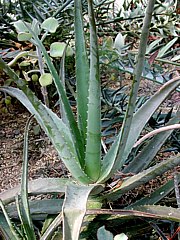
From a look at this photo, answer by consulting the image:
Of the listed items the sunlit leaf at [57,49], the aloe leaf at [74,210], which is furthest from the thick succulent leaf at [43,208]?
the sunlit leaf at [57,49]

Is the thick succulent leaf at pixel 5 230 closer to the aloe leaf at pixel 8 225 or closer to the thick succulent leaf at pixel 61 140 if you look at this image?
the aloe leaf at pixel 8 225

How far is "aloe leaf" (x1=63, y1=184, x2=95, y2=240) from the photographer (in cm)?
48

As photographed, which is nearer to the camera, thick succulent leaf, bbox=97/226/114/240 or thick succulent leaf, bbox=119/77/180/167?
thick succulent leaf, bbox=97/226/114/240

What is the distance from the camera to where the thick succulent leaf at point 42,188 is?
0.68m

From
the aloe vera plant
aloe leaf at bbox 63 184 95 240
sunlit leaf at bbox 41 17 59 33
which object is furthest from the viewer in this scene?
sunlit leaf at bbox 41 17 59 33

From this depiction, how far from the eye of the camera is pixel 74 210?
523mm

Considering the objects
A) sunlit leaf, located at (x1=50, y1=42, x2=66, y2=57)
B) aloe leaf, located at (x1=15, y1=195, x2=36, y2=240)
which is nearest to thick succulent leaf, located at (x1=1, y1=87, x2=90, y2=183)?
aloe leaf, located at (x1=15, y1=195, x2=36, y2=240)

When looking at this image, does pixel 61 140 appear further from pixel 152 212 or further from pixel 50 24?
pixel 50 24

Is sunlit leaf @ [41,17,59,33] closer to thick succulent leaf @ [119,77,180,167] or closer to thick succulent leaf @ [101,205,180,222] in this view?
thick succulent leaf @ [119,77,180,167]

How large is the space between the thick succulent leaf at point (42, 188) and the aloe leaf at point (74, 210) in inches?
3.0

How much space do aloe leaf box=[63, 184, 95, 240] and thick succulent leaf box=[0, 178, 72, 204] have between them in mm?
77

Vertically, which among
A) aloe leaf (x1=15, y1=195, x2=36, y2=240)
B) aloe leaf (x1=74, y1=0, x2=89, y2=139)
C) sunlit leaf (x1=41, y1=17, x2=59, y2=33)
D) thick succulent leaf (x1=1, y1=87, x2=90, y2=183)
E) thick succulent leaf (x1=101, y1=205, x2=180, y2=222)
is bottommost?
aloe leaf (x1=15, y1=195, x2=36, y2=240)

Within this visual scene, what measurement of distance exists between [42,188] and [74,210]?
6.9 inches

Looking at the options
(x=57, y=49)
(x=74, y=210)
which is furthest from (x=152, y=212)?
(x=57, y=49)
